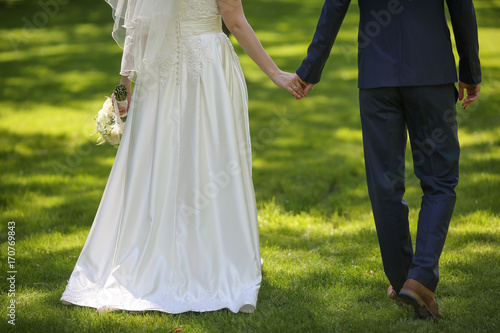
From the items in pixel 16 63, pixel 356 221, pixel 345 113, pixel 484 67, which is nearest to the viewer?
pixel 356 221

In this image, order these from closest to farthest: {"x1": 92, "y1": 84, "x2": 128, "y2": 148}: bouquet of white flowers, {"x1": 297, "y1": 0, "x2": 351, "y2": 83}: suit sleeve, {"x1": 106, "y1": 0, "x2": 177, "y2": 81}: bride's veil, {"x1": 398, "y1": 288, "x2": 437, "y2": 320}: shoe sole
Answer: {"x1": 398, "y1": 288, "x2": 437, "y2": 320}: shoe sole, {"x1": 297, "y1": 0, "x2": 351, "y2": 83}: suit sleeve, {"x1": 106, "y1": 0, "x2": 177, "y2": 81}: bride's veil, {"x1": 92, "y1": 84, "x2": 128, "y2": 148}: bouquet of white flowers

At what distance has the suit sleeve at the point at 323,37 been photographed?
311 cm

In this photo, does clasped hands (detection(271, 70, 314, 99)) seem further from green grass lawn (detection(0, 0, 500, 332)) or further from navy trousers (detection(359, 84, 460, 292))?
green grass lawn (detection(0, 0, 500, 332))

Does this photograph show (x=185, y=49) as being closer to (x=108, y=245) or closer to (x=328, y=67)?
(x=108, y=245)

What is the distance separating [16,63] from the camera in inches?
444

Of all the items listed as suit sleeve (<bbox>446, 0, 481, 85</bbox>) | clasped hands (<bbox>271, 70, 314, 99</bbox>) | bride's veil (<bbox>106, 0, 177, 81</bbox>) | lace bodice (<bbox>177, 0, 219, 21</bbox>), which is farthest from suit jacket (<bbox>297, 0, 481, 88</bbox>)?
bride's veil (<bbox>106, 0, 177, 81</bbox>)

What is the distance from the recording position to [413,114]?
3.00m

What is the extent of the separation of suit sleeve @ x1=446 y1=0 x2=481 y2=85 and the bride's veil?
5.51 ft

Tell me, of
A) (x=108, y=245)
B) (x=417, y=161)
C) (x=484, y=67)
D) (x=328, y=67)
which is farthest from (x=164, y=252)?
(x=484, y=67)

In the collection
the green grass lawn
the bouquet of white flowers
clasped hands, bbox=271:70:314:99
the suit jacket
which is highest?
the suit jacket

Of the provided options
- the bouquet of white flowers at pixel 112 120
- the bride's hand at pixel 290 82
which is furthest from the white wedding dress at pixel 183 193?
the bride's hand at pixel 290 82

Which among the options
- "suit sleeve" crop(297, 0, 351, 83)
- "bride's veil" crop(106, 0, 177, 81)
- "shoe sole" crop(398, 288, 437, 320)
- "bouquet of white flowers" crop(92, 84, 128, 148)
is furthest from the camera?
"bouquet of white flowers" crop(92, 84, 128, 148)

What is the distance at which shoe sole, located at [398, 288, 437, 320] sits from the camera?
2.85 metres

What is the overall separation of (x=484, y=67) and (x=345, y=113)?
3.88 metres
